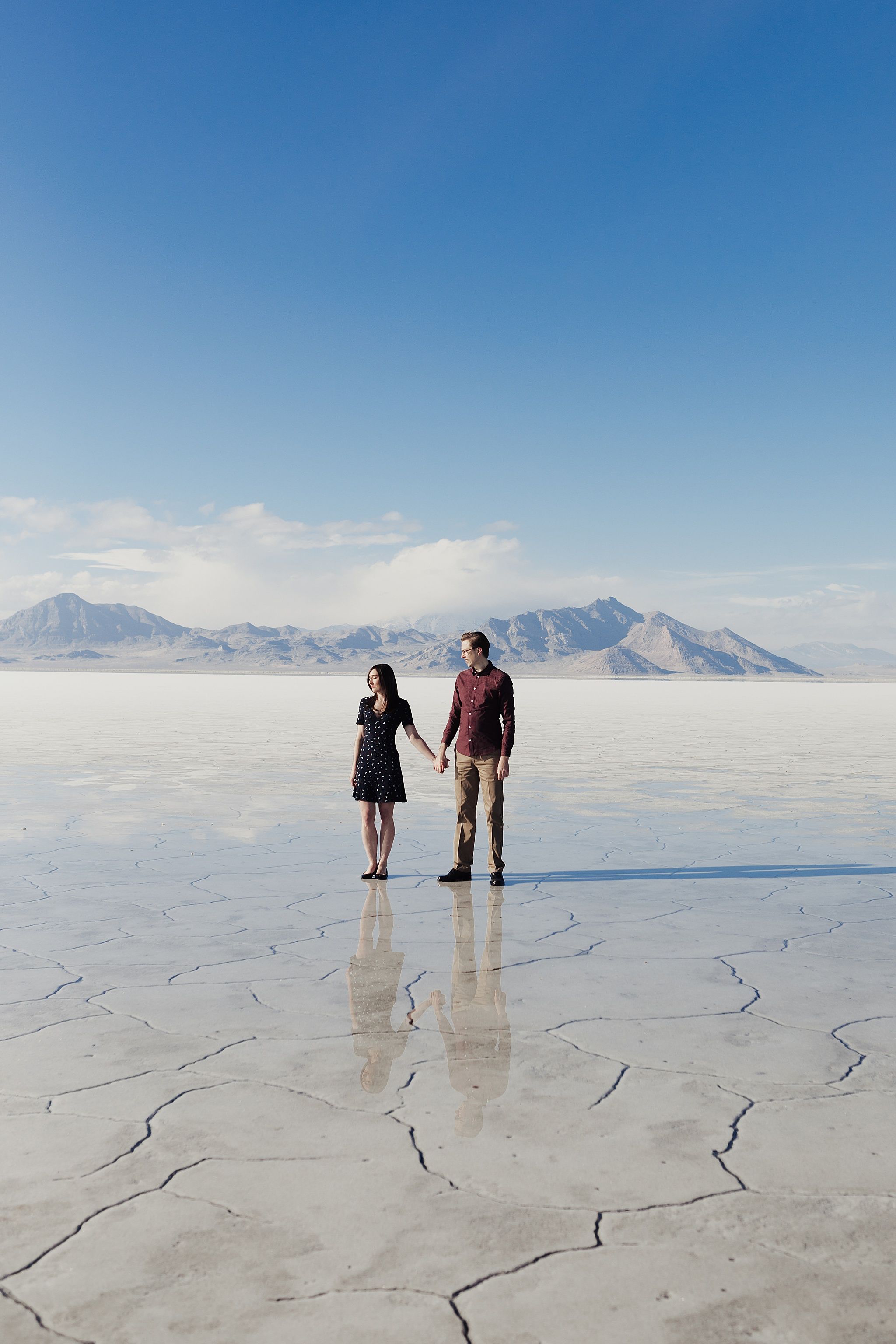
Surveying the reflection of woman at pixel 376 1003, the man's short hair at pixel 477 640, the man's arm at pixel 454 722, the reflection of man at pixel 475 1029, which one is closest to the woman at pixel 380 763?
the man's arm at pixel 454 722

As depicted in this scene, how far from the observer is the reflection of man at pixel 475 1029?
9.59ft

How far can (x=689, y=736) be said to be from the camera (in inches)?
790

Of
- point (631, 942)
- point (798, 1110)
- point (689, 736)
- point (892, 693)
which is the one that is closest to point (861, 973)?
point (631, 942)

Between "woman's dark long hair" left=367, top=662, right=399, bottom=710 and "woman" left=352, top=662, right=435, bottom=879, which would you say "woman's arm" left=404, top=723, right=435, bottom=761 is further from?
"woman's dark long hair" left=367, top=662, right=399, bottom=710

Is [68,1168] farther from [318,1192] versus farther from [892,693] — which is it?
[892,693]

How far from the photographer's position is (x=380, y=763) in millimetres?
6254

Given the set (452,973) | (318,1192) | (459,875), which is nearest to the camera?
(318,1192)

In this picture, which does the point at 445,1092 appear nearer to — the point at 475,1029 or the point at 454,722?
the point at 475,1029

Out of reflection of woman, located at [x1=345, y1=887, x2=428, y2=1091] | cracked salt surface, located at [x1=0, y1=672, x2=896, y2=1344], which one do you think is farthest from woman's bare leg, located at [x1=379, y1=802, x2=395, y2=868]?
reflection of woman, located at [x1=345, y1=887, x2=428, y2=1091]

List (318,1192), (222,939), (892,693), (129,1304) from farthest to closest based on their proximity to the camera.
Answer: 1. (892,693)
2. (222,939)
3. (318,1192)
4. (129,1304)

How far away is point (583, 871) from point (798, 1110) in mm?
3604

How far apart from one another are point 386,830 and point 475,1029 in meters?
2.75

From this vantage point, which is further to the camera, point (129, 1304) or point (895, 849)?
point (895, 849)

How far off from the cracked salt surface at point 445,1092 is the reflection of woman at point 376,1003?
0.02m
